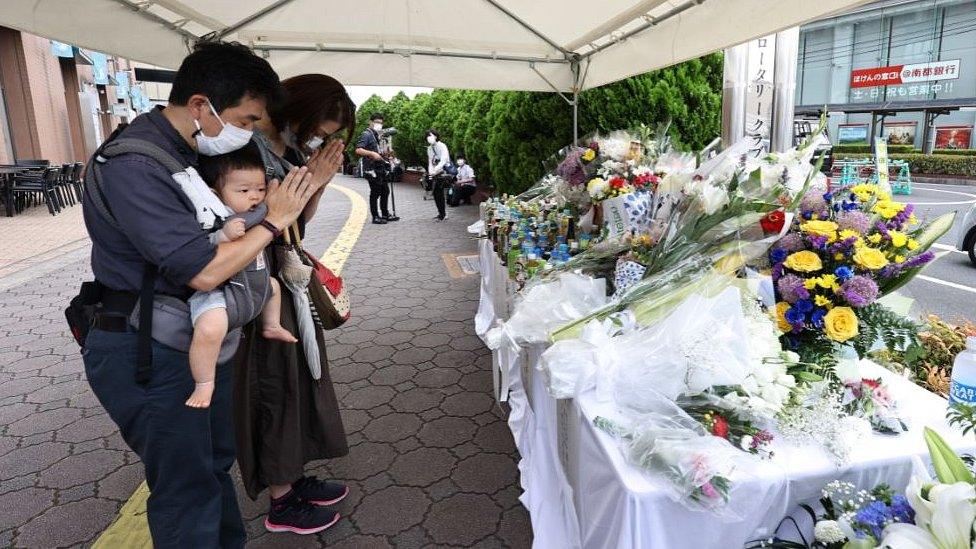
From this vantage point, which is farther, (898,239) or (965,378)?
(898,239)

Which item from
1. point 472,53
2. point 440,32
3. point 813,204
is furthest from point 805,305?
point 472,53

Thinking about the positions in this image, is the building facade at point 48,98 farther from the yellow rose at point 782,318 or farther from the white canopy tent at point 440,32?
the yellow rose at point 782,318

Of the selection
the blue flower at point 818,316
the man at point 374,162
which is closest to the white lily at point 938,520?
the blue flower at point 818,316

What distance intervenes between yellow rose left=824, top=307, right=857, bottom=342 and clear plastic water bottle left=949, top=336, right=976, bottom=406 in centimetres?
27

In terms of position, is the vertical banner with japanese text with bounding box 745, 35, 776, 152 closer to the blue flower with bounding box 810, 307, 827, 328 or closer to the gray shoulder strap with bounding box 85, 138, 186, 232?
the blue flower with bounding box 810, 307, 827, 328

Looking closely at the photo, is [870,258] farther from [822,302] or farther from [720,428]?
[720,428]

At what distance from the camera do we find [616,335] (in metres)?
1.64

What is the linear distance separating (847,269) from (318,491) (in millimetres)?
2153

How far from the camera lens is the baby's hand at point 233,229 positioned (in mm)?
1480

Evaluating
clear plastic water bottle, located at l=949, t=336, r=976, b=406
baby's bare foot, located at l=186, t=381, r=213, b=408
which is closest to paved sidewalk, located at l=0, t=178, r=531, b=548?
baby's bare foot, located at l=186, t=381, r=213, b=408

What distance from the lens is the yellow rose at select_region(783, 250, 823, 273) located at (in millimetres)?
1664

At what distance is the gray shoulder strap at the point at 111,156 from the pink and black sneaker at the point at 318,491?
138 centimetres

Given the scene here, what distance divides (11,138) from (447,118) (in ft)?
35.7

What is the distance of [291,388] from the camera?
2158 mm
